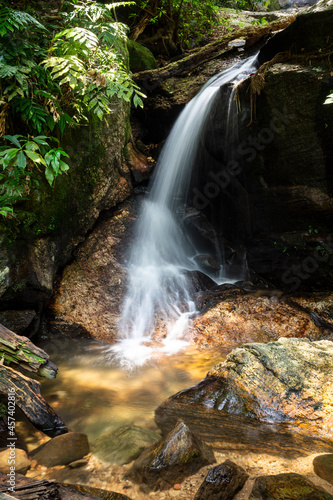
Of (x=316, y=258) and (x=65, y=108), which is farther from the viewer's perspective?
(x=316, y=258)

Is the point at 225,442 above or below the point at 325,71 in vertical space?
below

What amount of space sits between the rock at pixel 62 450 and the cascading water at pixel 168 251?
1.68 m

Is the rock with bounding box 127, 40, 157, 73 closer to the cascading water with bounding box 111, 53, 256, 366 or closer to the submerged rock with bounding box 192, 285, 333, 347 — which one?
the cascading water with bounding box 111, 53, 256, 366

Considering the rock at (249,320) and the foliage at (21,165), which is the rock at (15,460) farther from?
the rock at (249,320)

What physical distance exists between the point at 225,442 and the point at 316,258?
463cm

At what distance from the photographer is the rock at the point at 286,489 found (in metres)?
1.59

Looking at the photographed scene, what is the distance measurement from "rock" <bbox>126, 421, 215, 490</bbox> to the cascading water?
6.46ft

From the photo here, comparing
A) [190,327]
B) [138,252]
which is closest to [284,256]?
[190,327]

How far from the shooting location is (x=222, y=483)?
70.3 inches

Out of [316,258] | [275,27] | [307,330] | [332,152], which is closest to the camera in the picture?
[307,330]

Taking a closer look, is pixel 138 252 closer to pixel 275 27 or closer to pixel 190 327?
pixel 190 327

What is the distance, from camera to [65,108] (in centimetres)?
467

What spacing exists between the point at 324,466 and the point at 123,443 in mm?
1439

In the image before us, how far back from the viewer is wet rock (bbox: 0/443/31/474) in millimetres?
1938
